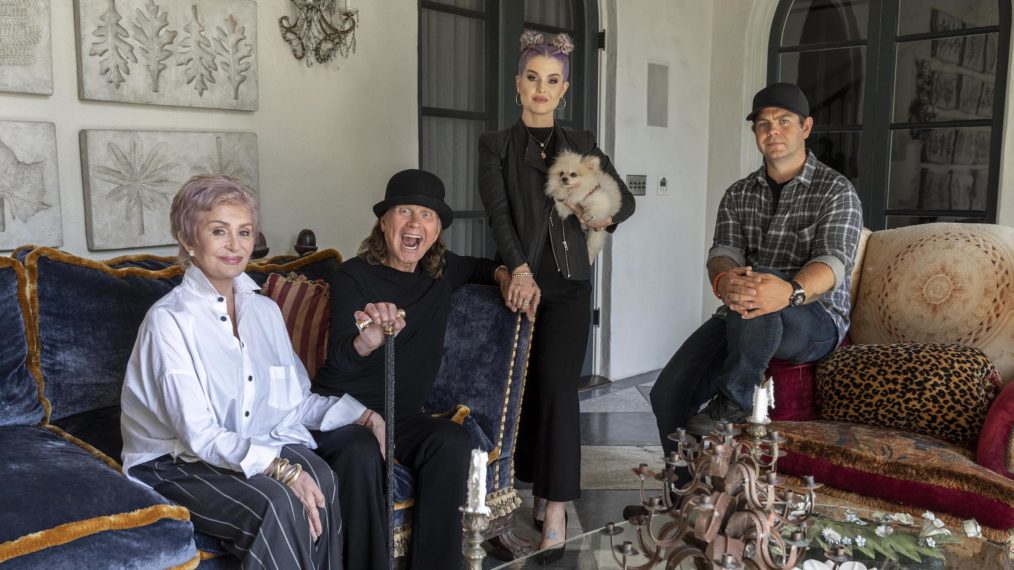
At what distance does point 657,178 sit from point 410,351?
295cm

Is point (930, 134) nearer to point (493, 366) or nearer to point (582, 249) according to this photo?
point (582, 249)

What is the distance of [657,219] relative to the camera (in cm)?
507

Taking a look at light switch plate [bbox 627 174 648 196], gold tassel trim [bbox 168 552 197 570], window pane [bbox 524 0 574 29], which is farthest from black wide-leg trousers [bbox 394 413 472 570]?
light switch plate [bbox 627 174 648 196]

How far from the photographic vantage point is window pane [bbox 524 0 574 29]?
4377mm

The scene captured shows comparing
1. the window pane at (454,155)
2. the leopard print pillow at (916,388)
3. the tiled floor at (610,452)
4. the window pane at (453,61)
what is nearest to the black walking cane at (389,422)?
the tiled floor at (610,452)

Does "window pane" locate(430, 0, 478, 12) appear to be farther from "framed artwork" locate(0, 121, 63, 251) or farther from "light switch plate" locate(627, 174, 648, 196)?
"framed artwork" locate(0, 121, 63, 251)

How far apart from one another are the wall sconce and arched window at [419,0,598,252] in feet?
1.67

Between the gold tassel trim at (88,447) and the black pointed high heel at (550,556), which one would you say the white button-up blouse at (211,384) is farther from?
the black pointed high heel at (550,556)

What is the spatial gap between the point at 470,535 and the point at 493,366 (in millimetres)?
1173

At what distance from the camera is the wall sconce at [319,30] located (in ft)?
10.8

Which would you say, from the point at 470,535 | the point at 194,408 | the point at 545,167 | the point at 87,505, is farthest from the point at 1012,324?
the point at 87,505

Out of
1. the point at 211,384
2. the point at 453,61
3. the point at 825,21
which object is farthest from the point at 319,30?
the point at 825,21

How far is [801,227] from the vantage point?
2717mm

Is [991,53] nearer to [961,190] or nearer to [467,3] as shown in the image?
[961,190]
